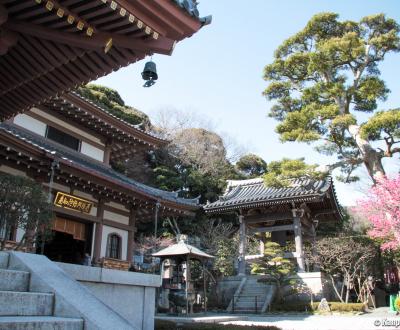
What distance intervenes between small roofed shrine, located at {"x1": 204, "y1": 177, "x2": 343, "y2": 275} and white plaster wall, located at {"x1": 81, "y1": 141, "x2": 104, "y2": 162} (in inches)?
371

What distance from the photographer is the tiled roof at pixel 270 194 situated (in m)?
20.5

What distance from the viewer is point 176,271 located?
17.5m

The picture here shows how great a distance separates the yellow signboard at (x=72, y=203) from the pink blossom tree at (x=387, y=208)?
43.3 feet

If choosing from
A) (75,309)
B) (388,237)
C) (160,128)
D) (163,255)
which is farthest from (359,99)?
(160,128)

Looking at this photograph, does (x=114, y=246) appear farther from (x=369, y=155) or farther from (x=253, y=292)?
(x=369, y=155)

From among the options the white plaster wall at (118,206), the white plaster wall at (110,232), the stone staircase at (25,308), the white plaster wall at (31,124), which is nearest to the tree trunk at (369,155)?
the white plaster wall at (118,206)

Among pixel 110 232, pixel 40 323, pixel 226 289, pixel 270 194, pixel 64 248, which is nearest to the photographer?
pixel 40 323

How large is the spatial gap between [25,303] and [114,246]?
35.4 ft

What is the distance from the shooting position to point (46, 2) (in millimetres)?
4238

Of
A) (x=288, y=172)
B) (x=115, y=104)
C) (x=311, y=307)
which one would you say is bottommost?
(x=311, y=307)

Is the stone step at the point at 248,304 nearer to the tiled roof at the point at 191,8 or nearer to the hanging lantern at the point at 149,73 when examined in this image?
the hanging lantern at the point at 149,73

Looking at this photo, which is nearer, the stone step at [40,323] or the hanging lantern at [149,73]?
the stone step at [40,323]

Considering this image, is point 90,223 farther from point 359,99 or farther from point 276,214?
point 359,99

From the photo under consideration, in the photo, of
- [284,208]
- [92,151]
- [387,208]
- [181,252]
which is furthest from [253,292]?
[92,151]
